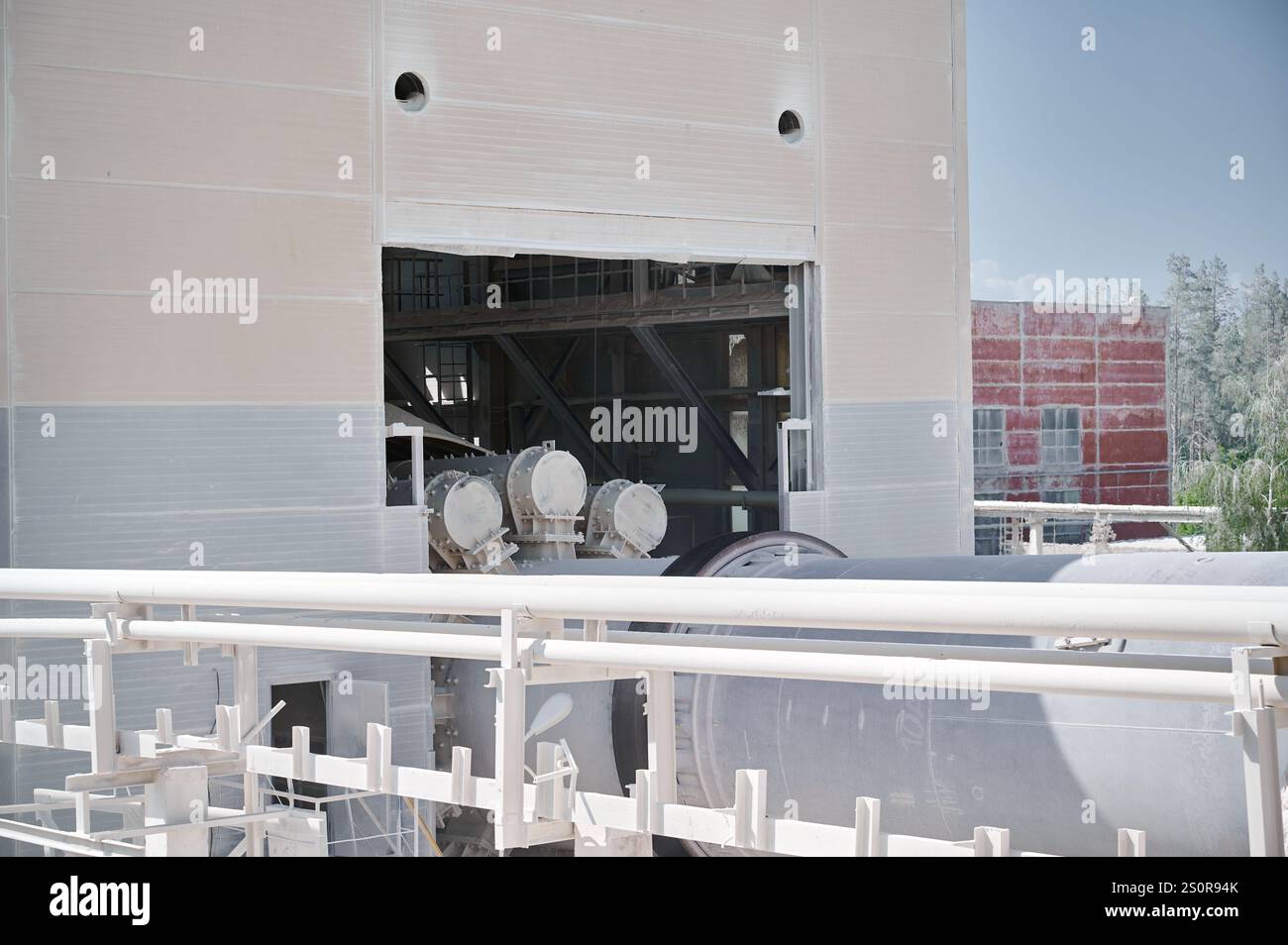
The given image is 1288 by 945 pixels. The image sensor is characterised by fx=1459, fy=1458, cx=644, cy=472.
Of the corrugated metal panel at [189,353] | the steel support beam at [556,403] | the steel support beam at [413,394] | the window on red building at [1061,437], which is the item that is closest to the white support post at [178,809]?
the corrugated metal panel at [189,353]

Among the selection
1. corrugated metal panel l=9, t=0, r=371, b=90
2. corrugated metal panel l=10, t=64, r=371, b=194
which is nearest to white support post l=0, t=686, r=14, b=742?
corrugated metal panel l=10, t=64, r=371, b=194

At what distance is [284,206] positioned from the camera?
10.1m

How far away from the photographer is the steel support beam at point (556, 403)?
782 inches

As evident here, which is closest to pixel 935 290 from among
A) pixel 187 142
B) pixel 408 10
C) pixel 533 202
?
pixel 533 202

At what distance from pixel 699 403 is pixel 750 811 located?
13.4 metres

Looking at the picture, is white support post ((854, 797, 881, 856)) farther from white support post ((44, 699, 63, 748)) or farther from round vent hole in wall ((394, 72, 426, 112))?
round vent hole in wall ((394, 72, 426, 112))

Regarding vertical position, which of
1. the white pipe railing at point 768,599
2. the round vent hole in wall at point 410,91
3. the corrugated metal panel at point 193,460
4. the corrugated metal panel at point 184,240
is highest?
the round vent hole in wall at point 410,91

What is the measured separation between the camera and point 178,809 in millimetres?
6117

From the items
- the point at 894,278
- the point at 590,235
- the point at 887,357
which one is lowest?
the point at 887,357

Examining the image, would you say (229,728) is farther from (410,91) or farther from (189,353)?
(410,91)

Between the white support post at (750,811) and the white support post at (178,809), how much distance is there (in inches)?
99.0

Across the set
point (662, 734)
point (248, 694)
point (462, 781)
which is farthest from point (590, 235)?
point (662, 734)

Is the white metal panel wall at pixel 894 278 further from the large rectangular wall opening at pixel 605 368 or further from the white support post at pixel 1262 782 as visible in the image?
the white support post at pixel 1262 782
